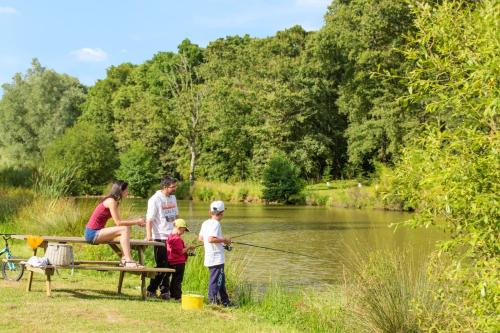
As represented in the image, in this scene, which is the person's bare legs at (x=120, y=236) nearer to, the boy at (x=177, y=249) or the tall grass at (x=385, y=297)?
the boy at (x=177, y=249)

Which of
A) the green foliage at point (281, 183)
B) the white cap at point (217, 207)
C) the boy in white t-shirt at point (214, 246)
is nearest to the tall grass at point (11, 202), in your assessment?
the boy in white t-shirt at point (214, 246)

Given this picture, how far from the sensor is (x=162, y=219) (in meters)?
8.49

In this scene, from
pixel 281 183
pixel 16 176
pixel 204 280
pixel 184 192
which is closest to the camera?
pixel 204 280

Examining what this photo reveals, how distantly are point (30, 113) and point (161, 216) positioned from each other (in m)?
53.7

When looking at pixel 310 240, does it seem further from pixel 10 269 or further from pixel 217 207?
pixel 217 207

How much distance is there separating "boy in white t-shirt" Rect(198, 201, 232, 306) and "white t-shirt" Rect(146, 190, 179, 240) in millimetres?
625

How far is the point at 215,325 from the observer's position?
6777 mm

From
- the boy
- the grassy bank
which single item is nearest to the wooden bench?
the boy

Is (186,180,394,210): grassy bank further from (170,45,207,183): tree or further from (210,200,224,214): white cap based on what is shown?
(210,200,224,214): white cap

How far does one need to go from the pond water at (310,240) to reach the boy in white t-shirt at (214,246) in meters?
2.00

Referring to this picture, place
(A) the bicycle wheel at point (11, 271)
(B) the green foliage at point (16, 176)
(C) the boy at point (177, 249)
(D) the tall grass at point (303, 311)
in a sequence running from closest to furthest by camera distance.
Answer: (D) the tall grass at point (303, 311)
(C) the boy at point (177, 249)
(A) the bicycle wheel at point (11, 271)
(B) the green foliage at point (16, 176)

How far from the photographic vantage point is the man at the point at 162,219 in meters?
8.40

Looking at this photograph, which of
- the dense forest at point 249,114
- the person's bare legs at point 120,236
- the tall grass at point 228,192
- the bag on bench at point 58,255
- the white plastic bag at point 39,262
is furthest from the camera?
the dense forest at point 249,114

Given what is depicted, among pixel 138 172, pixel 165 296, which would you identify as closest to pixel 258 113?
pixel 138 172
